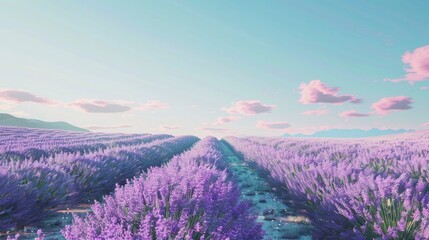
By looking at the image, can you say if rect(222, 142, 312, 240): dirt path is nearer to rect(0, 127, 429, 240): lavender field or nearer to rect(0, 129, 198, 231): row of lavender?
rect(0, 127, 429, 240): lavender field

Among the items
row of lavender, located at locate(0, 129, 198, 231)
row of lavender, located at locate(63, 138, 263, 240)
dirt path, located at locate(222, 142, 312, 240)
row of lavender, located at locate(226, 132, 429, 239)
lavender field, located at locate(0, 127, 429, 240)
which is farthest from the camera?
dirt path, located at locate(222, 142, 312, 240)

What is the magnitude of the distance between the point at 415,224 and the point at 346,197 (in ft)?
2.61

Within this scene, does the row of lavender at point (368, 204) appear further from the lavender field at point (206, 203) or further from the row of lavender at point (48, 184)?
the row of lavender at point (48, 184)

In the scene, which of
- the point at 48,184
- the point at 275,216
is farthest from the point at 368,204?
the point at 48,184

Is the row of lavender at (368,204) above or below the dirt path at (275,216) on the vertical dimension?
above

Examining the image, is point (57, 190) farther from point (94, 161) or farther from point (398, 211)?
point (398, 211)

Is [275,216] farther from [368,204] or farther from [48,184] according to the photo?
[48,184]

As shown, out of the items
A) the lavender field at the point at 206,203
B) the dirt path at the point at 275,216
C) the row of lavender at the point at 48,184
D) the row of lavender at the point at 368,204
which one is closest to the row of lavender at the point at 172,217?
the lavender field at the point at 206,203

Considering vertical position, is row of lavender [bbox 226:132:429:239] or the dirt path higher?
row of lavender [bbox 226:132:429:239]

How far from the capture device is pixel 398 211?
10.6 ft

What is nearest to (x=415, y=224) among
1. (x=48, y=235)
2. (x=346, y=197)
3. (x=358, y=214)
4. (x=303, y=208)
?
(x=358, y=214)

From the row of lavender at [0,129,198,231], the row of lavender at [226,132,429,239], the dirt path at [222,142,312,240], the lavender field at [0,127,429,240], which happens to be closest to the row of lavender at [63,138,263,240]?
the lavender field at [0,127,429,240]

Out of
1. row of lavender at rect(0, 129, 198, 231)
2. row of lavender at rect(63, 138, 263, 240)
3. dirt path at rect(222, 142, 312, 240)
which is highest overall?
row of lavender at rect(63, 138, 263, 240)

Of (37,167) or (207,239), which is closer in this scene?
(207,239)
